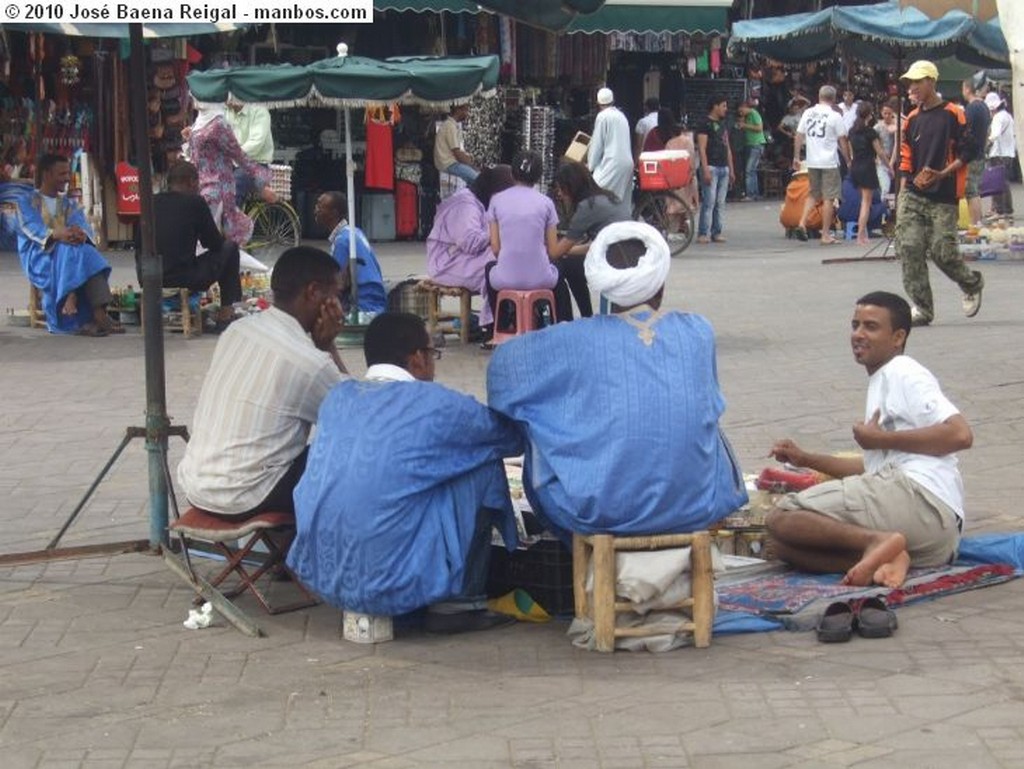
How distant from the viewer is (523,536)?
21.3 feet

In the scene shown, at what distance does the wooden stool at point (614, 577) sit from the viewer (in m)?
5.81

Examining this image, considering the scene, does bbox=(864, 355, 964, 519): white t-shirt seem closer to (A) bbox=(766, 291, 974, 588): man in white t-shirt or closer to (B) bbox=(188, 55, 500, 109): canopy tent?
(A) bbox=(766, 291, 974, 588): man in white t-shirt

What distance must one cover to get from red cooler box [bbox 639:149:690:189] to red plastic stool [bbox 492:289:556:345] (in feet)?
24.1

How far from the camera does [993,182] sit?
75.9 ft

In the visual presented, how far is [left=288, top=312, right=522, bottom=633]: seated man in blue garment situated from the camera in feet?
19.4

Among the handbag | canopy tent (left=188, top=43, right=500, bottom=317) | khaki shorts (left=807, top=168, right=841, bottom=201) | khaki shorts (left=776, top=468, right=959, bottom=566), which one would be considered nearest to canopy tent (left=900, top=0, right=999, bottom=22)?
canopy tent (left=188, top=43, right=500, bottom=317)

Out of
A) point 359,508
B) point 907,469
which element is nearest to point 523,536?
point 359,508

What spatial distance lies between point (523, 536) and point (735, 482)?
Result: 31.0 inches

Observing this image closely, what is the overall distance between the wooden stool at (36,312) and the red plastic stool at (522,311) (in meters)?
3.94

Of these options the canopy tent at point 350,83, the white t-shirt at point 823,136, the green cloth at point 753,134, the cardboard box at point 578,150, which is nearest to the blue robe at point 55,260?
the canopy tent at point 350,83

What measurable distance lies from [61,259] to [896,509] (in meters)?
8.65

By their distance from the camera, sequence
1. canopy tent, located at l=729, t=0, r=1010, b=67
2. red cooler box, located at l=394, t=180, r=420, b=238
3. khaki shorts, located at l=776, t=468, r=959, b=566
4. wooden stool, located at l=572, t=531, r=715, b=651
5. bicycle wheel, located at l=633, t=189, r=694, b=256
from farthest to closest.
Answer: red cooler box, located at l=394, t=180, r=420, b=238 < bicycle wheel, located at l=633, t=189, r=694, b=256 < canopy tent, located at l=729, t=0, r=1010, b=67 < khaki shorts, located at l=776, t=468, r=959, b=566 < wooden stool, located at l=572, t=531, r=715, b=651

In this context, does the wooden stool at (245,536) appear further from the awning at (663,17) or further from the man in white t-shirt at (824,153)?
the awning at (663,17)

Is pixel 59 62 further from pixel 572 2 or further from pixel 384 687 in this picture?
pixel 384 687
